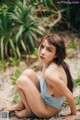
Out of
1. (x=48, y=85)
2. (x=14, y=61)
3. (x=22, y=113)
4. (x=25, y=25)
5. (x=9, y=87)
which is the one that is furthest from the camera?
(x=25, y=25)

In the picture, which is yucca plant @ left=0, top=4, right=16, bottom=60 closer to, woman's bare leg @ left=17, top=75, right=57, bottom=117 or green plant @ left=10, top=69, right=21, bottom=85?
green plant @ left=10, top=69, right=21, bottom=85

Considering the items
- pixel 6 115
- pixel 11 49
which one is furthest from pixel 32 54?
pixel 6 115

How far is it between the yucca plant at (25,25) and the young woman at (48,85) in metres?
1.75

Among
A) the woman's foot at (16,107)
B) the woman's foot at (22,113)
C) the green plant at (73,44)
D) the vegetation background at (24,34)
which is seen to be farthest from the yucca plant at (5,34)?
the woman's foot at (22,113)

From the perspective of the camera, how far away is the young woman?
349 cm

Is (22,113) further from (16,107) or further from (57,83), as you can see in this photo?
(57,83)

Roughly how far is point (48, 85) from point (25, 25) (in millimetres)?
2121

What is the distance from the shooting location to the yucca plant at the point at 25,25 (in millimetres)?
5539

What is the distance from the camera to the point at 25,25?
219 inches

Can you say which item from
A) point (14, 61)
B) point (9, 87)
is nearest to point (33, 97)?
point (9, 87)

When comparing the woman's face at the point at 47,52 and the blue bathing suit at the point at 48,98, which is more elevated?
the woman's face at the point at 47,52

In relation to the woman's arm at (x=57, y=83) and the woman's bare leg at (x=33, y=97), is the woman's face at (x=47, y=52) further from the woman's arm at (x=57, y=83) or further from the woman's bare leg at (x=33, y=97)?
the woman's bare leg at (x=33, y=97)

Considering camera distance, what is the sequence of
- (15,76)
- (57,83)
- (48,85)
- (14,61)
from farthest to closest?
(14,61), (15,76), (48,85), (57,83)

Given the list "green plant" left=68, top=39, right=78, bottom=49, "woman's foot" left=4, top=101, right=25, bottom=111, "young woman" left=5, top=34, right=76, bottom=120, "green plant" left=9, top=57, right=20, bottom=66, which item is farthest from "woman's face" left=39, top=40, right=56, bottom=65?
"green plant" left=68, top=39, right=78, bottom=49
